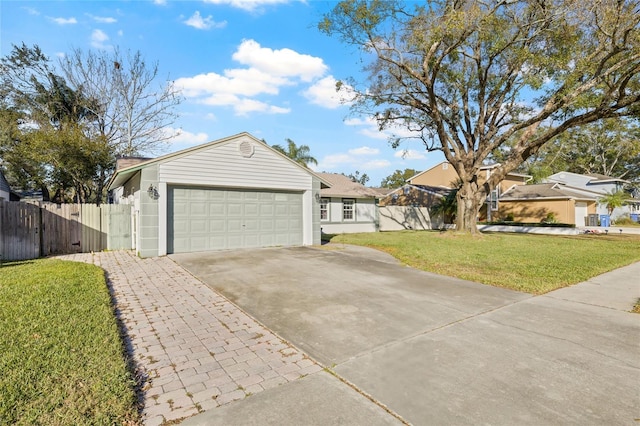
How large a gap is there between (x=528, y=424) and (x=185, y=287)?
5.79m

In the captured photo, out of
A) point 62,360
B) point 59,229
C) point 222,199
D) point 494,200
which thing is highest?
point 494,200

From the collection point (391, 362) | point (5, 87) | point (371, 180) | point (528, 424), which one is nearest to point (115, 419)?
point (391, 362)

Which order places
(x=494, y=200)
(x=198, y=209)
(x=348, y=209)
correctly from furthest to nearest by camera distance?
(x=494, y=200)
(x=348, y=209)
(x=198, y=209)

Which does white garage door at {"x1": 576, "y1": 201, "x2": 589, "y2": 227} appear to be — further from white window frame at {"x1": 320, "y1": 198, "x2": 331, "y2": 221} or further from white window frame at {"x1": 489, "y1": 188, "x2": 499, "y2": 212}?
white window frame at {"x1": 320, "y1": 198, "x2": 331, "y2": 221}

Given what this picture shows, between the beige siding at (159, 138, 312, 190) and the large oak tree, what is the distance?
704 cm

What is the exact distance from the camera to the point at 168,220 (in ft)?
33.1

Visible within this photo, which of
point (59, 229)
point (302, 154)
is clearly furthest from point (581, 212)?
point (59, 229)

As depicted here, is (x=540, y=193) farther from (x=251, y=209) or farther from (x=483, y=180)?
(x=251, y=209)

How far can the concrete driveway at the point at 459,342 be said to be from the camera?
2.53 m

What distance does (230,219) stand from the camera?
11.3m

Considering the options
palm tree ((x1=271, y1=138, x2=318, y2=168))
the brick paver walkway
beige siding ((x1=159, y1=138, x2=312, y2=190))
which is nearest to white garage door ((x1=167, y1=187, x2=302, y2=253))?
beige siding ((x1=159, y1=138, x2=312, y2=190))

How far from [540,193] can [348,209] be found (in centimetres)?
1773

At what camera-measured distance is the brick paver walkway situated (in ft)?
8.81

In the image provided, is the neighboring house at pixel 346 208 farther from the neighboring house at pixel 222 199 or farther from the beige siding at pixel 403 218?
the neighboring house at pixel 222 199
